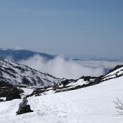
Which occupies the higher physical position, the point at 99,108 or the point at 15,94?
the point at 15,94

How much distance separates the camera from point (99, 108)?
29.5 metres

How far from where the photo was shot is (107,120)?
2305 centimetres

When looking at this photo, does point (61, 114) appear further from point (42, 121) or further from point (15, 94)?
point (15, 94)

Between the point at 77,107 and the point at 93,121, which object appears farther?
the point at 77,107

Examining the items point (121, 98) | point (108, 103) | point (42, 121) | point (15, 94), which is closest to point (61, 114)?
point (42, 121)

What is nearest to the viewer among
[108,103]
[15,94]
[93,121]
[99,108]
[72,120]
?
[93,121]

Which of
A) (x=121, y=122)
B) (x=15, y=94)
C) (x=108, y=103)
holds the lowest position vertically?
(x=121, y=122)

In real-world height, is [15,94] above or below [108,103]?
above

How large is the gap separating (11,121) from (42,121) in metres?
3.27

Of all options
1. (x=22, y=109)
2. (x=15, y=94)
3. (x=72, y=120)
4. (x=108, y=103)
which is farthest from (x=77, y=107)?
(x=15, y=94)

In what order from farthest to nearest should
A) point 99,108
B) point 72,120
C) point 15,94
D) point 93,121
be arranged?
point 15,94
point 99,108
point 72,120
point 93,121

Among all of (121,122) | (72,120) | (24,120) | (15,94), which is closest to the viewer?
Answer: (121,122)

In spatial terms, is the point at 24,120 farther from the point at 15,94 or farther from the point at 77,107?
the point at 15,94

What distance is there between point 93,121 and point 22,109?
38.6 feet
